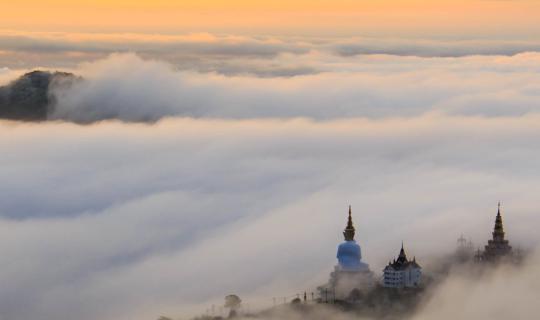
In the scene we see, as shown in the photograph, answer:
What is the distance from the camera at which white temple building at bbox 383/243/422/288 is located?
102 metres

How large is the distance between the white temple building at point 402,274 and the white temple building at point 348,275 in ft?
4.03

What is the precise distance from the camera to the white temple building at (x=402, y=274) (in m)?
102

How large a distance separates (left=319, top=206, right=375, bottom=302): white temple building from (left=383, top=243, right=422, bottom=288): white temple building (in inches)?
48.3

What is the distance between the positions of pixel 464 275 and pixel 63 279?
115 feet

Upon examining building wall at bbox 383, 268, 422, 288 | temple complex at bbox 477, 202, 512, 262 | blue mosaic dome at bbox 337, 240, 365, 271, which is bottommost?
building wall at bbox 383, 268, 422, 288

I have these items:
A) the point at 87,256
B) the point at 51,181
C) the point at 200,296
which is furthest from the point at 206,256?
the point at 51,181

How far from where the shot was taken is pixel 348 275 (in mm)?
102938

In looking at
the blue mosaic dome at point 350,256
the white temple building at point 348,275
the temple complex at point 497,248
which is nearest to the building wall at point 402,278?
the white temple building at point 348,275

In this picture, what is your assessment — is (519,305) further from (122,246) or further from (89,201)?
(89,201)

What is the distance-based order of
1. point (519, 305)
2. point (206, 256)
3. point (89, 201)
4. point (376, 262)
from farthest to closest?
point (89, 201) < point (206, 256) < point (376, 262) < point (519, 305)

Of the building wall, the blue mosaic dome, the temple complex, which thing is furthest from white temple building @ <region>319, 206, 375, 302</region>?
the temple complex

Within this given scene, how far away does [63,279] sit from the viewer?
122 metres

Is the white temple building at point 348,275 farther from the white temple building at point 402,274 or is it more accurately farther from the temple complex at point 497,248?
the temple complex at point 497,248

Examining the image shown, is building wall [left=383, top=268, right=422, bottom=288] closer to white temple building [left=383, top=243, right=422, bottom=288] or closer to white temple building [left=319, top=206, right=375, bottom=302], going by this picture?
white temple building [left=383, top=243, right=422, bottom=288]
